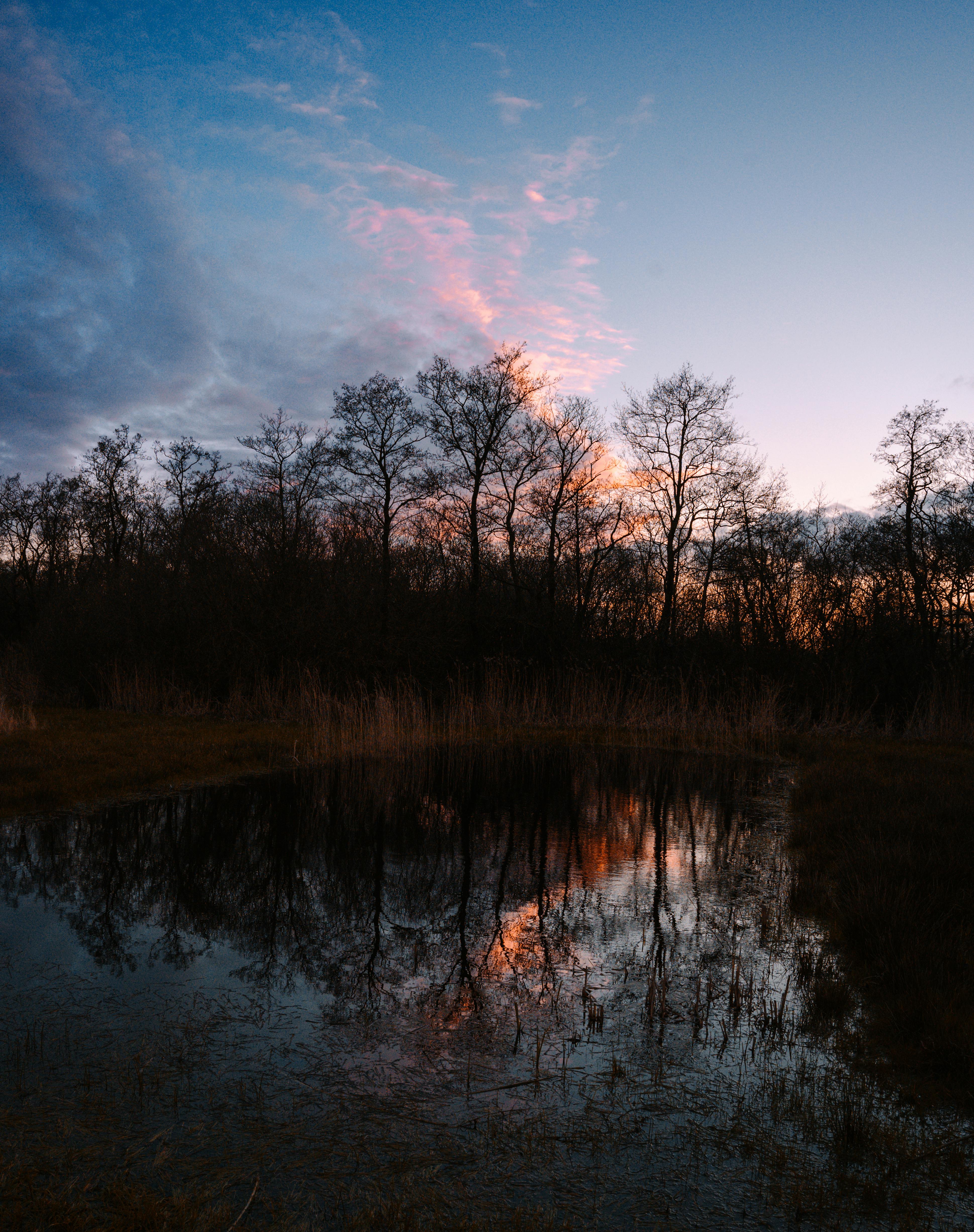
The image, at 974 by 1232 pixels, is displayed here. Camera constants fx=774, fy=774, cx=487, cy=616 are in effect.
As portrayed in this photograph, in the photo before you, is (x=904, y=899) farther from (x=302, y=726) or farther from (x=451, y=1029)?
(x=302, y=726)

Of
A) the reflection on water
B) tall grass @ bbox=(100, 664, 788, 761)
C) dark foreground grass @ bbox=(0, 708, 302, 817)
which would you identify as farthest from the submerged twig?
tall grass @ bbox=(100, 664, 788, 761)

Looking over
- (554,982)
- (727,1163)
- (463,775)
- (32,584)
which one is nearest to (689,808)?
(463,775)

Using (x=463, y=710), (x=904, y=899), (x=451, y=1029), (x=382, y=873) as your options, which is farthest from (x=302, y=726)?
(x=904, y=899)

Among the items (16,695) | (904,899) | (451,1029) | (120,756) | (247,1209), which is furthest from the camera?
(16,695)

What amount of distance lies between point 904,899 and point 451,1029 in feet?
9.71

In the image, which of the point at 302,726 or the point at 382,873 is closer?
the point at 382,873

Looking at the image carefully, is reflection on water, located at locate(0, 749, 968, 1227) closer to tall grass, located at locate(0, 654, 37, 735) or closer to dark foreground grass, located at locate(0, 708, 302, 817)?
dark foreground grass, located at locate(0, 708, 302, 817)

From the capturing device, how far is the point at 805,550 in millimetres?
22562

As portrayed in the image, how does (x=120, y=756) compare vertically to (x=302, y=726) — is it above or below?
below

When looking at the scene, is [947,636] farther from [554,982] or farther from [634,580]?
[554,982]

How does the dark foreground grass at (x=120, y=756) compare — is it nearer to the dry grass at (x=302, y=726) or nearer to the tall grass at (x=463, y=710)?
the dry grass at (x=302, y=726)

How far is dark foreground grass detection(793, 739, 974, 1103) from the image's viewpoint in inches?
135

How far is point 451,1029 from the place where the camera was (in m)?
3.69

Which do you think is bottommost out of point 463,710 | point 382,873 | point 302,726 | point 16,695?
point 382,873
